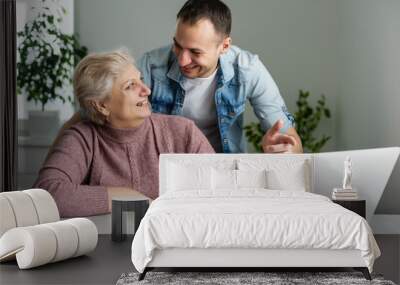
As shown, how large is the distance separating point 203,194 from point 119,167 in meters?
1.48

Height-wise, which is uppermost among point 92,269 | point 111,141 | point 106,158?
point 111,141

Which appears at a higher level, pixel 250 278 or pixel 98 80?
pixel 98 80

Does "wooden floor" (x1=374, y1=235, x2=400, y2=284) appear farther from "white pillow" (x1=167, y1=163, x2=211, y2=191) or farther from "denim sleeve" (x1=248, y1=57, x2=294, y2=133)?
"white pillow" (x1=167, y1=163, x2=211, y2=191)

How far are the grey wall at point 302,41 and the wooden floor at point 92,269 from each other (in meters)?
1.39

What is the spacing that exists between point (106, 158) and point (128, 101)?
1.95 feet

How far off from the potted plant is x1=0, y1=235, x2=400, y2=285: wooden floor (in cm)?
174

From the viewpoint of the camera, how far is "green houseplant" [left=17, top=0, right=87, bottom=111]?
752 centimetres

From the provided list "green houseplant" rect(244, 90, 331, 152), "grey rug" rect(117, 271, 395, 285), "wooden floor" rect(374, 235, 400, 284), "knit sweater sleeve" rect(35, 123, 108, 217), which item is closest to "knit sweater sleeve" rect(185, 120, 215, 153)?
"green houseplant" rect(244, 90, 331, 152)

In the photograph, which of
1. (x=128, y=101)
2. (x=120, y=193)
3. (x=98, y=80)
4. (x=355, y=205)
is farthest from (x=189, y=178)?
(x=355, y=205)

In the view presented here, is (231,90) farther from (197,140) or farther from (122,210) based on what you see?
(122,210)

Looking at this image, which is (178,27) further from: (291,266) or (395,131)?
(291,266)

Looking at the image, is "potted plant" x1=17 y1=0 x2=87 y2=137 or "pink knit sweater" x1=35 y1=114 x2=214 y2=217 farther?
"potted plant" x1=17 y1=0 x2=87 y2=137

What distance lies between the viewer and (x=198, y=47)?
7387mm

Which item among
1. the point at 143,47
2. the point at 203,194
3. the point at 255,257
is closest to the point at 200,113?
the point at 143,47
